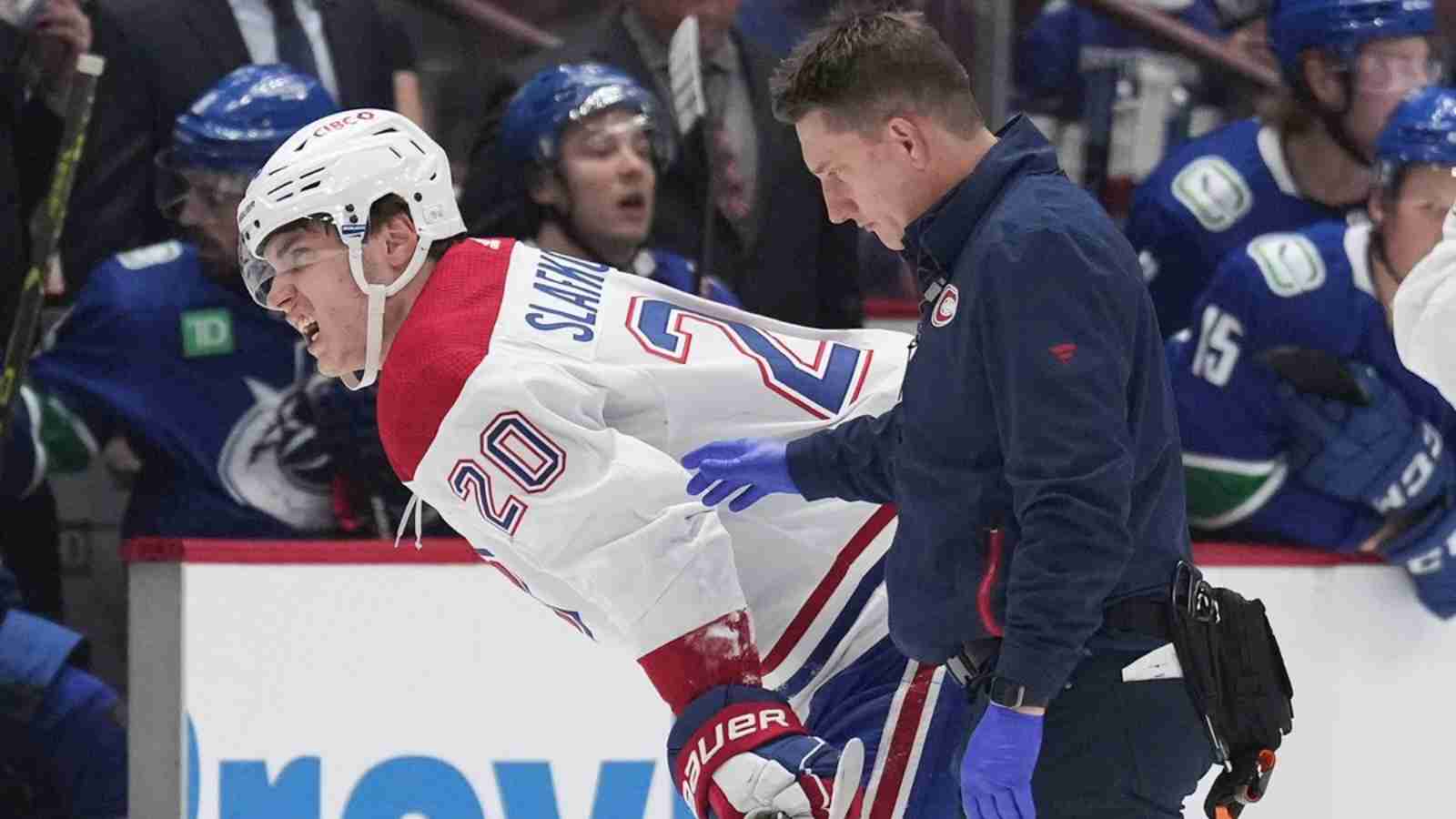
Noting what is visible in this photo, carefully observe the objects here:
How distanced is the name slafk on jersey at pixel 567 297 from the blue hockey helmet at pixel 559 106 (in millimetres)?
1491

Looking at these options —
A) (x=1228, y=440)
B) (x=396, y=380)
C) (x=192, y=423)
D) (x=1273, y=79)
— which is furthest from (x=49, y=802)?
(x=1273, y=79)

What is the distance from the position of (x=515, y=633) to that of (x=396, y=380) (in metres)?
1.19

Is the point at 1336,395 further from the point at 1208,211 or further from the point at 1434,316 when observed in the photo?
the point at 1434,316

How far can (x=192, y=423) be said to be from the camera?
13.4ft

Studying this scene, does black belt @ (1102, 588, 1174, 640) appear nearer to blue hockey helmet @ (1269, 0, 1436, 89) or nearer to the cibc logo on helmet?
the cibc logo on helmet

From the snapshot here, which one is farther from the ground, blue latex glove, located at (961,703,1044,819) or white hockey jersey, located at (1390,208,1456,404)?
white hockey jersey, located at (1390,208,1456,404)

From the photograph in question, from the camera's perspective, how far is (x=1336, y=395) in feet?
12.6

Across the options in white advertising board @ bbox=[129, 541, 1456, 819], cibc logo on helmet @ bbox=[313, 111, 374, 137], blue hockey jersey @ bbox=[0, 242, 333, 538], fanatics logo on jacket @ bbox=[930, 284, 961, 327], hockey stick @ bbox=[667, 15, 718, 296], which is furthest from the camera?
hockey stick @ bbox=[667, 15, 718, 296]

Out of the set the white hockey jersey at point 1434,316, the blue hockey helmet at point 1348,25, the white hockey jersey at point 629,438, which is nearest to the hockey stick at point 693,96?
the blue hockey helmet at point 1348,25

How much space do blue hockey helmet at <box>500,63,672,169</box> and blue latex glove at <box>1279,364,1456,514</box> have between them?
125 cm

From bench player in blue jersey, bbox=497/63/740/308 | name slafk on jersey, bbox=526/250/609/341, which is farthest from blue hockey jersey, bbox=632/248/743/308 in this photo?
name slafk on jersey, bbox=526/250/609/341

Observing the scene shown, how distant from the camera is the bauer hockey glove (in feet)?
8.20

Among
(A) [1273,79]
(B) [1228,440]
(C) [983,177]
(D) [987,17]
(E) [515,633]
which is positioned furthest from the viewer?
(A) [1273,79]

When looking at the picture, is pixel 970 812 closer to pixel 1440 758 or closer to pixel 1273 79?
pixel 1440 758
